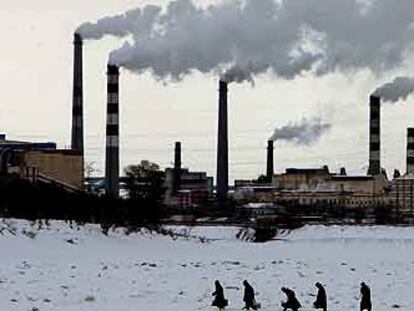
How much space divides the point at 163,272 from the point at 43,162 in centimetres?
5865

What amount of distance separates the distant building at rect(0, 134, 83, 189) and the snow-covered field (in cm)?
3559

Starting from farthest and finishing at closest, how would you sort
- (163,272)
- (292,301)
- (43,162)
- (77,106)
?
(77,106)
(43,162)
(163,272)
(292,301)

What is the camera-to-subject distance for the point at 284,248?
5094 centimetres

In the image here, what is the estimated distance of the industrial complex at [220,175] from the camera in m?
86.5

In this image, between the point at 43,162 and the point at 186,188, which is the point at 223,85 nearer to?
the point at 43,162

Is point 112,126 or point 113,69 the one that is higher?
point 113,69

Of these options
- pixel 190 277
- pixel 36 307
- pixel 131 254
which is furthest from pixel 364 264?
pixel 36 307

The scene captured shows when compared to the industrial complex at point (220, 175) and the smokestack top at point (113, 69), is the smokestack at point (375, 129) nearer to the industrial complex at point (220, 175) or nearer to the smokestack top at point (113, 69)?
the industrial complex at point (220, 175)

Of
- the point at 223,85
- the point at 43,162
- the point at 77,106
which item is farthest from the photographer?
the point at 77,106

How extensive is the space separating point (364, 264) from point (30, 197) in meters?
16.8

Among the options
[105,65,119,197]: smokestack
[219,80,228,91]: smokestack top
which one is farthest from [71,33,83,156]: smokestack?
[219,80,228,91]: smokestack top

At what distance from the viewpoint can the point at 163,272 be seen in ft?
96.9

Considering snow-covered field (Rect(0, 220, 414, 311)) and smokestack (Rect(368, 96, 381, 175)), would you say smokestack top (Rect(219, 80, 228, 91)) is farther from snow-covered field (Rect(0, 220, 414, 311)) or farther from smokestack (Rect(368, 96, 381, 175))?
snow-covered field (Rect(0, 220, 414, 311))

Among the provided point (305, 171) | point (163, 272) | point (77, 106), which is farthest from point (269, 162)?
point (163, 272)
